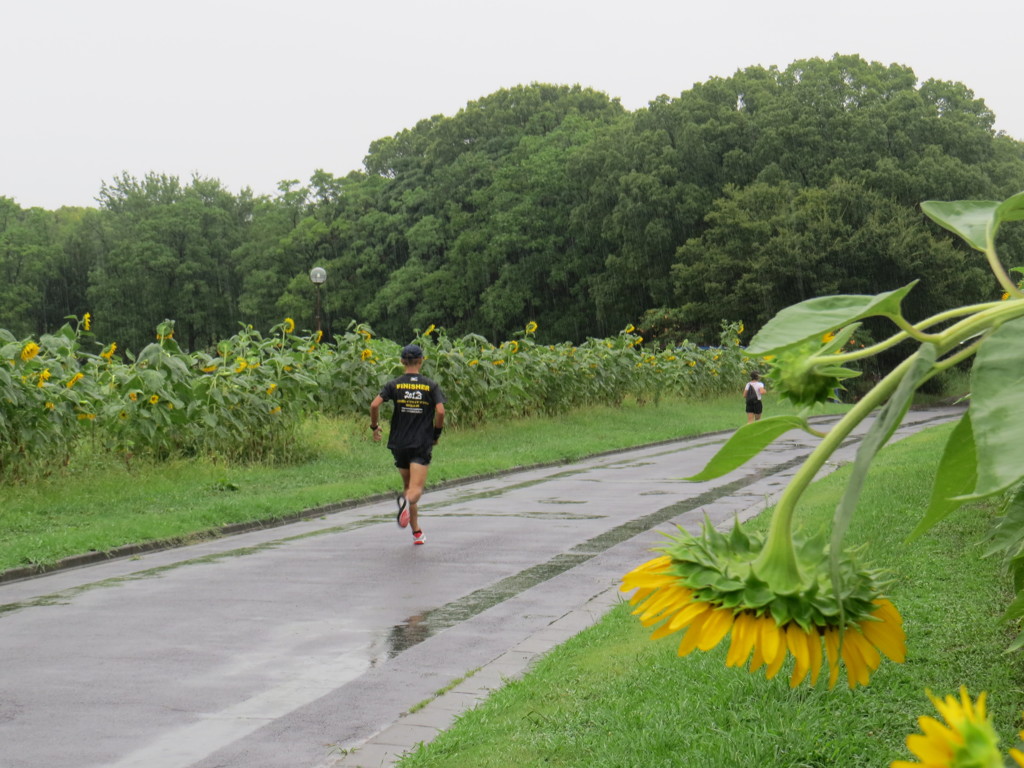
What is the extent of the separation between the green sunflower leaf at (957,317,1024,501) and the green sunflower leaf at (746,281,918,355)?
58 mm

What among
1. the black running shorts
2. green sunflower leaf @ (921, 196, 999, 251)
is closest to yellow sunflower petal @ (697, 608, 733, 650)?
green sunflower leaf @ (921, 196, 999, 251)

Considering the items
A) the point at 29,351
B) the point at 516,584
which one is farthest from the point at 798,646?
the point at 29,351

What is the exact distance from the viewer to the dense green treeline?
44844mm

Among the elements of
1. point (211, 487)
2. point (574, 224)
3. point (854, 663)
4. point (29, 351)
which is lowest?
point (211, 487)

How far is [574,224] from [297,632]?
1939 inches

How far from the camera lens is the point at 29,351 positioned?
13.5 m

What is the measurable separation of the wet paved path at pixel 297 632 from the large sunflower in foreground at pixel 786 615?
4634 millimetres

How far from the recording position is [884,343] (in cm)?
A: 71

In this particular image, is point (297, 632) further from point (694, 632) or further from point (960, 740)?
point (960, 740)

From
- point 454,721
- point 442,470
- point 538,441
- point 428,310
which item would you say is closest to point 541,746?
point 454,721

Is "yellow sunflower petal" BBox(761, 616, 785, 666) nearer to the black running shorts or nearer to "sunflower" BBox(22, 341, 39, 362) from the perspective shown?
the black running shorts

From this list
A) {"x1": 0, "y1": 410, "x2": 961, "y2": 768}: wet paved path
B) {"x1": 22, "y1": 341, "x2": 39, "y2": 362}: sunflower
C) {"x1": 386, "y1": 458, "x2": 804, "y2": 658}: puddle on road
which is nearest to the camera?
{"x1": 0, "y1": 410, "x2": 961, "y2": 768}: wet paved path

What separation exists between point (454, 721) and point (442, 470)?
12.1m

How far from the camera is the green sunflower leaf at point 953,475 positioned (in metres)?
0.69
